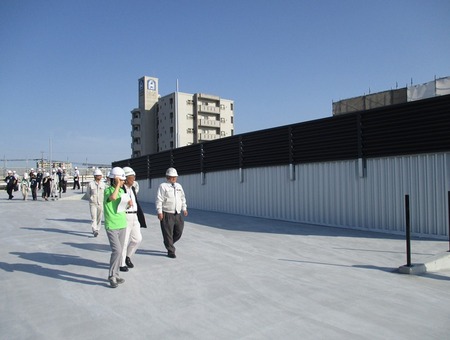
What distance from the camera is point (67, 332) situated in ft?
13.7

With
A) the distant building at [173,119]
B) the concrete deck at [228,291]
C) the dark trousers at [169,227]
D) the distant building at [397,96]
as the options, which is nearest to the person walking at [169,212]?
the dark trousers at [169,227]

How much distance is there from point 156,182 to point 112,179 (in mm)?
16797

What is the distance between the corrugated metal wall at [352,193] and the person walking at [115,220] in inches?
307

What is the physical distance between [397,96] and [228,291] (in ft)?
106

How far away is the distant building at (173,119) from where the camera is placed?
241 ft

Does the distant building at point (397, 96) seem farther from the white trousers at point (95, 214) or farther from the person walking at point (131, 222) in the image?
the person walking at point (131, 222)

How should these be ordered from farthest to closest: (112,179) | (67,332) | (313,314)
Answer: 1. (112,179)
2. (313,314)
3. (67,332)

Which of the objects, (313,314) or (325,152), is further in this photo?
(325,152)

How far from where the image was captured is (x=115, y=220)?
233 inches

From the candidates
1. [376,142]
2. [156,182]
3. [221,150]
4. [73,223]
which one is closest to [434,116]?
[376,142]

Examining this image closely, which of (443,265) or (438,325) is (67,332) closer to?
(438,325)

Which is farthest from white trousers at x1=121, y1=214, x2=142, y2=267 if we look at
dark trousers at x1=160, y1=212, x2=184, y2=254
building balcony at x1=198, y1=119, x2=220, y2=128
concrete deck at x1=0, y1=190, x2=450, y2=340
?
building balcony at x1=198, y1=119, x2=220, y2=128

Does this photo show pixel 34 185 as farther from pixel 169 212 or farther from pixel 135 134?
pixel 135 134

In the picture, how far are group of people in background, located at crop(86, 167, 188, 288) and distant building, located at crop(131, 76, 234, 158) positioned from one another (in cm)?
6378
